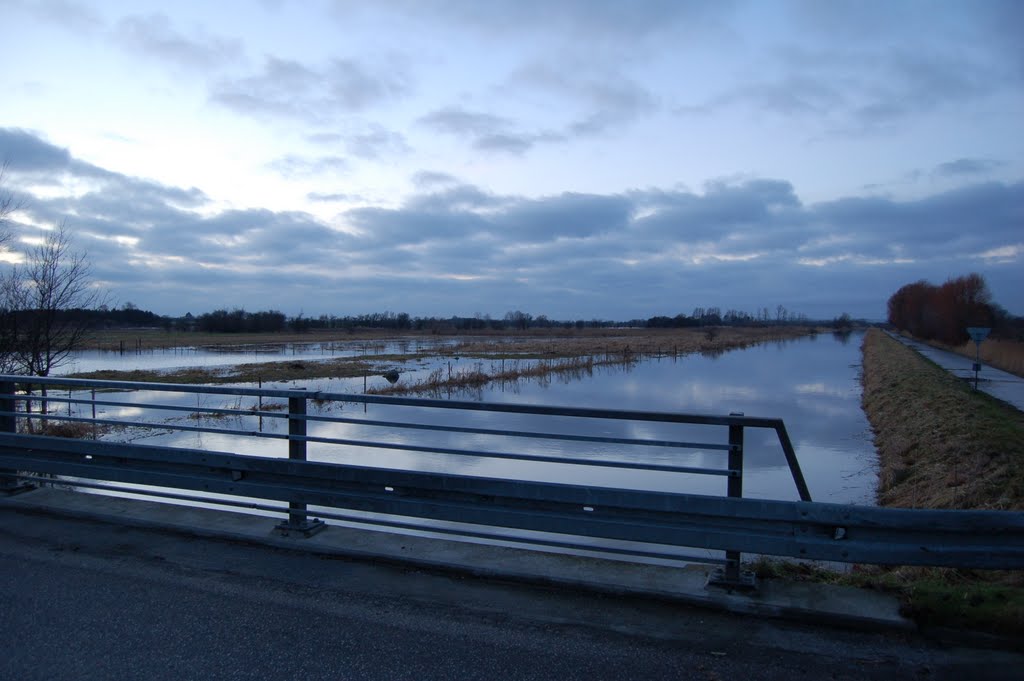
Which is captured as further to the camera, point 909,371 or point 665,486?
point 909,371

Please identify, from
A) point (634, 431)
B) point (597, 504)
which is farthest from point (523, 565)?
point (634, 431)

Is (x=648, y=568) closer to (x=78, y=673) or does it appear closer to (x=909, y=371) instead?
(x=78, y=673)

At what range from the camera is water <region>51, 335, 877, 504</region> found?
13.7 meters

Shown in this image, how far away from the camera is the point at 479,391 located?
103 ft

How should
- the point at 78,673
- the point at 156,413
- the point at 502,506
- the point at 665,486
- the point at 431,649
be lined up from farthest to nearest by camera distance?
the point at 156,413 < the point at 665,486 < the point at 502,506 < the point at 431,649 < the point at 78,673

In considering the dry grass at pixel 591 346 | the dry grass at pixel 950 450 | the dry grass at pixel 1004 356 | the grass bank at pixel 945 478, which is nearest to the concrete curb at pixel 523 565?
the grass bank at pixel 945 478

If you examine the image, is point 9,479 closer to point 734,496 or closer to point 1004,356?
point 734,496

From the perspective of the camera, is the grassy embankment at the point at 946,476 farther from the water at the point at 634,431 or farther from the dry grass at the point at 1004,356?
the dry grass at the point at 1004,356

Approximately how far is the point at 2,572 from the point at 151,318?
16723 centimetres

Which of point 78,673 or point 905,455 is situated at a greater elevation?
point 78,673

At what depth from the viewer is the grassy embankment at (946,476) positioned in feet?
13.9

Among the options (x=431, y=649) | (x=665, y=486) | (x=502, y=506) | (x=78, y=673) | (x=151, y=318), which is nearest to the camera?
(x=78, y=673)

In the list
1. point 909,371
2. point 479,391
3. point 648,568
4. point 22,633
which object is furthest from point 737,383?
point 22,633

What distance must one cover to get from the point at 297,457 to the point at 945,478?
1083 centimetres
